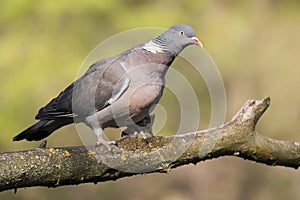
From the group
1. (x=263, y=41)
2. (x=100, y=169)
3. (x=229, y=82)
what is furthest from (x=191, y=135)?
(x=263, y=41)

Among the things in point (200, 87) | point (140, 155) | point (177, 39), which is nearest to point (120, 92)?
point (177, 39)

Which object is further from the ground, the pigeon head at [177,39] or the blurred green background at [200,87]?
the pigeon head at [177,39]

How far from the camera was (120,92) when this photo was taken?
12.3 ft

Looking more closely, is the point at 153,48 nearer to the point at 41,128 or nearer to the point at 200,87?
the point at 41,128

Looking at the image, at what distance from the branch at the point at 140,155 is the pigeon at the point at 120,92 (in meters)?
0.44

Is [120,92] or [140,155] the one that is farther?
[120,92]

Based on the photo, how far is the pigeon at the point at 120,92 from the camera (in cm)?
370

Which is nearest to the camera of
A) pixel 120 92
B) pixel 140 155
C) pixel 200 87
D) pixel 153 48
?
pixel 140 155

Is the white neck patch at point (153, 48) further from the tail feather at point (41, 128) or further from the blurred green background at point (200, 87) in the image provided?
the blurred green background at point (200, 87)

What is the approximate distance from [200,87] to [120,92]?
3.40m

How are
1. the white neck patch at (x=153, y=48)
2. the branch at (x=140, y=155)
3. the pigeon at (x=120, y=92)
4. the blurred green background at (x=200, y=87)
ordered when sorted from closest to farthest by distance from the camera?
the branch at (x=140, y=155) < the pigeon at (x=120, y=92) < the white neck patch at (x=153, y=48) < the blurred green background at (x=200, y=87)

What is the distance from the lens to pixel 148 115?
3771 millimetres

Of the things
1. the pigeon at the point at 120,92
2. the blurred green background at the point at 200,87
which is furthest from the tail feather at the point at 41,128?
the blurred green background at the point at 200,87

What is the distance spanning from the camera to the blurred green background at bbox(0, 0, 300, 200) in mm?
6227
